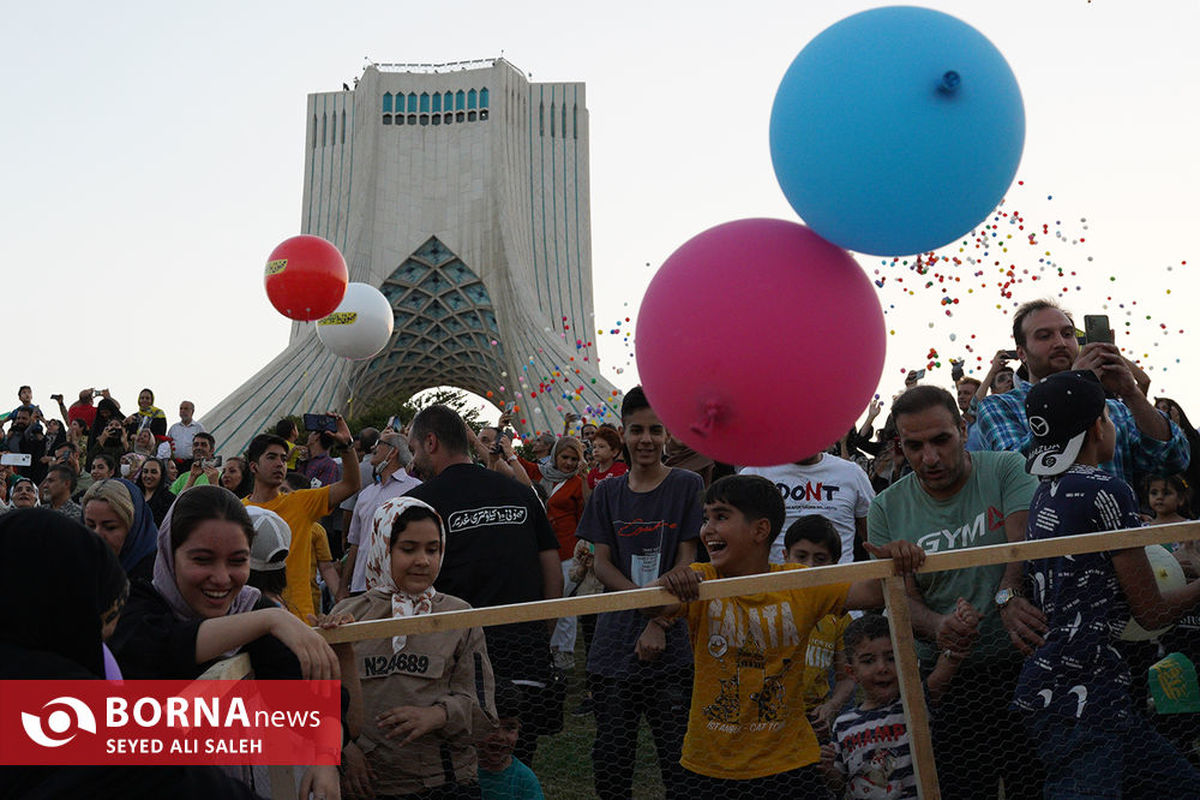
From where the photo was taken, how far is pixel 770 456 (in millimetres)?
2498

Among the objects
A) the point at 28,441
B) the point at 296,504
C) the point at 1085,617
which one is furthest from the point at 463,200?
the point at 1085,617

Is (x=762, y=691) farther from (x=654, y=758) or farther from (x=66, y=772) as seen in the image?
(x=654, y=758)

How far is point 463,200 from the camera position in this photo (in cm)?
3556

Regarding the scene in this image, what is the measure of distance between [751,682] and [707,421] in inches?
37.0

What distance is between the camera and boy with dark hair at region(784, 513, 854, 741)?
3145 mm

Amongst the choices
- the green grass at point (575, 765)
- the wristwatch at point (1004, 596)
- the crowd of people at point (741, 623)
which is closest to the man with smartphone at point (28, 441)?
the crowd of people at point (741, 623)

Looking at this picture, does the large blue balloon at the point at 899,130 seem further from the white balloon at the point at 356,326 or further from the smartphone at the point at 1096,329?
the white balloon at the point at 356,326

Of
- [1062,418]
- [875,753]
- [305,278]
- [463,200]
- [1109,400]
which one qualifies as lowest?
[875,753]

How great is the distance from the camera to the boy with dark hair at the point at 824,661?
3.15m

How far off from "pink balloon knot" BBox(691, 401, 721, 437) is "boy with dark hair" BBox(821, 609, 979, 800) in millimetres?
922

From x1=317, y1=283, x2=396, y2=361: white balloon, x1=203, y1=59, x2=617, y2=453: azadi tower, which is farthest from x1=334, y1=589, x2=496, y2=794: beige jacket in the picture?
x1=203, y1=59, x2=617, y2=453: azadi tower

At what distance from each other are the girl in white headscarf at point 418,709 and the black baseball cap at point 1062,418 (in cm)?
160

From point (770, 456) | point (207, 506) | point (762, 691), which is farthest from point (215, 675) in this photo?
point (762, 691)

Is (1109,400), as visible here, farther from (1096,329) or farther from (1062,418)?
(1062,418)
